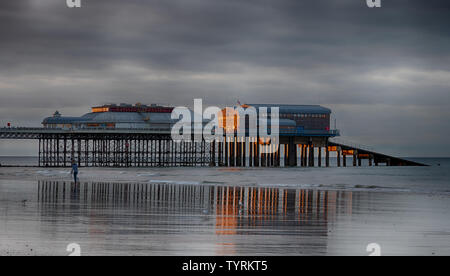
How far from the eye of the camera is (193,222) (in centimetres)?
1625

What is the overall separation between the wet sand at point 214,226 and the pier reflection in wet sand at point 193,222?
22mm

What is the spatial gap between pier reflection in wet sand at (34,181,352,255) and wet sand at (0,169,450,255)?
0.07 feet

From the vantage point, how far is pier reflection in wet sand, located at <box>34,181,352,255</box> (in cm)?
1251

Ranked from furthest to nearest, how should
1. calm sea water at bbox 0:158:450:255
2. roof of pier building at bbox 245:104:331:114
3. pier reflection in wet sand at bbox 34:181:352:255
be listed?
roof of pier building at bbox 245:104:331:114 < pier reflection in wet sand at bbox 34:181:352:255 < calm sea water at bbox 0:158:450:255

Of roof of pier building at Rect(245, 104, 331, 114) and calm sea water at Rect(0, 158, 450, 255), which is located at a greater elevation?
roof of pier building at Rect(245, 104, 331, 114)

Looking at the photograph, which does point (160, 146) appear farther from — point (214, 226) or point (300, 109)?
point (214, 226)

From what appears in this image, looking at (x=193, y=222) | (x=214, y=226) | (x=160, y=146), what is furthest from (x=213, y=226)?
(x=160, y=146)

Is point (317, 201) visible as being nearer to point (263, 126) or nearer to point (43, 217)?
point (43, 217)

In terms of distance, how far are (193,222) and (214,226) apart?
0.92m

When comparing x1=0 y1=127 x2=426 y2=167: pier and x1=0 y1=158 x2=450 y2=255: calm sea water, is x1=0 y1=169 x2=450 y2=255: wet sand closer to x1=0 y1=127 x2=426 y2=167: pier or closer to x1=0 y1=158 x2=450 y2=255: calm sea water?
x1=0 y1=158 x2=450 y2=255: calm sea water

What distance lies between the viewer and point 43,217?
16.5 metres

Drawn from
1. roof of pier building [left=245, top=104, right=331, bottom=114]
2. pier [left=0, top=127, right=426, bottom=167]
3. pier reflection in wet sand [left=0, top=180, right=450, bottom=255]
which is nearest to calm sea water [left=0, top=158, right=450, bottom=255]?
pier reflection in wet sand [left=0, top=180, right=450, bottom=255]
